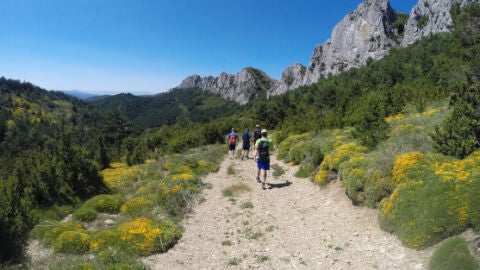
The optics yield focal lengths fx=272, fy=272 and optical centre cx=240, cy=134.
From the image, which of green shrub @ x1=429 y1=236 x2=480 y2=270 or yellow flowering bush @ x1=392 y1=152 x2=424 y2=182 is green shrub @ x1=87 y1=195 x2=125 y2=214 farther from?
green shrub @ x1=429 y1=236 x2=480 y2=270

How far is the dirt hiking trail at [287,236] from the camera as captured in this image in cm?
562

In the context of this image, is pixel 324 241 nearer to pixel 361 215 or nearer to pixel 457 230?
pixel 361 215

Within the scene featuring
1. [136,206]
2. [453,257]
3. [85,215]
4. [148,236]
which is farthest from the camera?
[136,206]

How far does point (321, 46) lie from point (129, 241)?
156465 millimetres

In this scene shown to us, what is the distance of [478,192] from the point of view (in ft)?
17.0

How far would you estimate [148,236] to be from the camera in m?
6.65

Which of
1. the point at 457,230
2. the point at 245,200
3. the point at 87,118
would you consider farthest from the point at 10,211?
the point at 87,118

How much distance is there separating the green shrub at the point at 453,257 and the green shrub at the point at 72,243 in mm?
7179

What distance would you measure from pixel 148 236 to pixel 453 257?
20.1 ft

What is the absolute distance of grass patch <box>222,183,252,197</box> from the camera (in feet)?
35.2

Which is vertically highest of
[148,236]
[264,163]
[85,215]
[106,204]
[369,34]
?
[369,34]

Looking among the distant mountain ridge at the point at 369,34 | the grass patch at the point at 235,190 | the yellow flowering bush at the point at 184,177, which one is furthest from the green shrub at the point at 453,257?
the distant mountain ridge at the point at 369,34

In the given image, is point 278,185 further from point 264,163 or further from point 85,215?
point 85,215

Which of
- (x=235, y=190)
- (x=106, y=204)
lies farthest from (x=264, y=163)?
(x=106, y=204)
